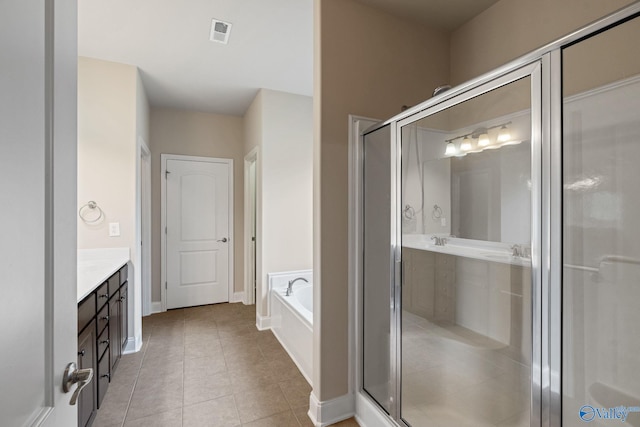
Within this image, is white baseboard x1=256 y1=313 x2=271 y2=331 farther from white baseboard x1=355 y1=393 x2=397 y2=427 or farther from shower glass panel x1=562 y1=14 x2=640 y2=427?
shower glass panel x1=562 y1=14 x2=640 y2=427

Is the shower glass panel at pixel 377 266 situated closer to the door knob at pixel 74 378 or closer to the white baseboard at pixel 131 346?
the door knob at pixel 74 378

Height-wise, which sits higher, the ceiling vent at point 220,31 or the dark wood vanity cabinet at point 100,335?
the ceiling vent at point 220,31

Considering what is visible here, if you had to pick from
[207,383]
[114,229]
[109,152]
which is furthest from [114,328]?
[109,152]

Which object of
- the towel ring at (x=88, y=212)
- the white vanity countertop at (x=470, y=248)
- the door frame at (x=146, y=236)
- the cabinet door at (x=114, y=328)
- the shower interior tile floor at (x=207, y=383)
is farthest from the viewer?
the door frame at (x=146, y=236)

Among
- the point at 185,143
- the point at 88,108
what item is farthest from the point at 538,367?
the point at 185,143

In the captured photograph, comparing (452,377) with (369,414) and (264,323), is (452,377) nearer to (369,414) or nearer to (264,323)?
(369,414)

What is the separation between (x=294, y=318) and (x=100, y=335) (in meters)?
1.42

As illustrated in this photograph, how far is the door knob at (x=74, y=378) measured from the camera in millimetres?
656

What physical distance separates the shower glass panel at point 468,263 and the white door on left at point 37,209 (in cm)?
137

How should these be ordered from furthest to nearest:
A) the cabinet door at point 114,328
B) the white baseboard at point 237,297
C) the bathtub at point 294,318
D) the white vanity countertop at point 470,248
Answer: the white baseboard at point 237,297 < the bathtub at point 294,318 < the cabinet door at point 114,328 < the white vanity countertop at point 470,248

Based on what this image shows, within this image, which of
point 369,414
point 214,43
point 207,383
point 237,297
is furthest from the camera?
point 237,297

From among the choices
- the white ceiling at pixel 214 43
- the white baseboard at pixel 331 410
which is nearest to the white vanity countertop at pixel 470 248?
the white baseboard at pixel 331 410

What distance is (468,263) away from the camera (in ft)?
5.09

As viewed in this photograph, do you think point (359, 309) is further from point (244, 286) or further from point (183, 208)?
point (183, 208)
